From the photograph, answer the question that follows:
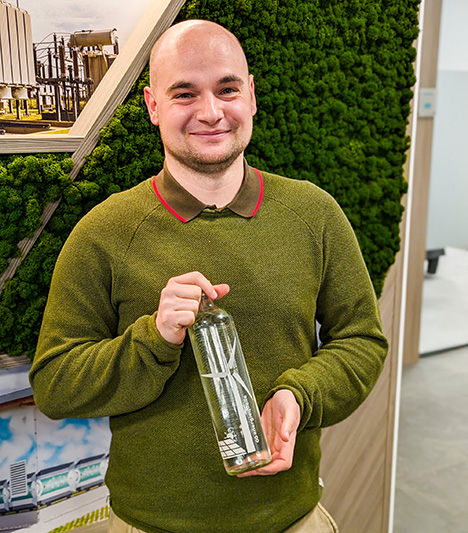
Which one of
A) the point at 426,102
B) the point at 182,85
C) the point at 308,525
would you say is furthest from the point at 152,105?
the point at 426,102

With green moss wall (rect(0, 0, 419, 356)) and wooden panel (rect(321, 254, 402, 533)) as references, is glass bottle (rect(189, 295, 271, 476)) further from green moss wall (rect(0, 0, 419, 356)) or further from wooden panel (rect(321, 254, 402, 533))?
wooden panel (rect(321, 254, 402, 533))

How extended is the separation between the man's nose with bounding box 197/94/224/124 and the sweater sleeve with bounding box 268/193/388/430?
1.13 ft

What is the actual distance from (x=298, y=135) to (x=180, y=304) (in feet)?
2.76

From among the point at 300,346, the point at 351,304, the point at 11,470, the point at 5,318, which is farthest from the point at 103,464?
the point at 351,304

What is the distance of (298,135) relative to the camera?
1.76 metres

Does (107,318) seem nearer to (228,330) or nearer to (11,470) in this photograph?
(228,330)

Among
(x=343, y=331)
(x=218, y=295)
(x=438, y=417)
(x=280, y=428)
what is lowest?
(x=438, y=417)

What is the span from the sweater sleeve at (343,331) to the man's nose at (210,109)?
34 cm

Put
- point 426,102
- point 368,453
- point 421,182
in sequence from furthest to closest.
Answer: point 421,182
point 426,102
point 368,453

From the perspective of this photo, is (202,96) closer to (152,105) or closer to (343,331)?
(152,105)

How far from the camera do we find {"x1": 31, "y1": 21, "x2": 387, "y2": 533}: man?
1.24m

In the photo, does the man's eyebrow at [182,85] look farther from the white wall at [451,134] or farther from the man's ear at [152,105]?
the white wall at [451,134]

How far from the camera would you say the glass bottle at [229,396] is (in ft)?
3.67

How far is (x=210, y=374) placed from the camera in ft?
3.71
